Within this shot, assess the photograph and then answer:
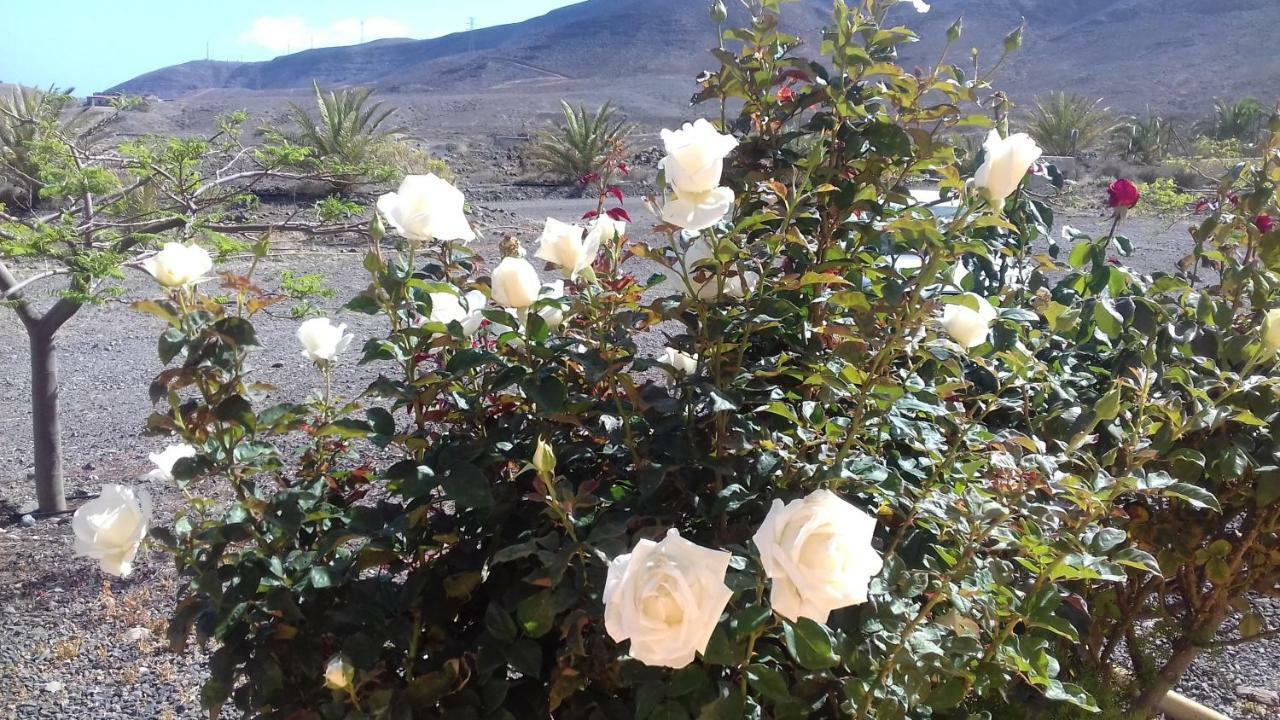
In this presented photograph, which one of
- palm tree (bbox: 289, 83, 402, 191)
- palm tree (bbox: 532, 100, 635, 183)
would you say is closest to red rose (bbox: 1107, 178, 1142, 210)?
palm tree (bbox: 289, 83, 402, 191)

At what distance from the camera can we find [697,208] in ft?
3.39

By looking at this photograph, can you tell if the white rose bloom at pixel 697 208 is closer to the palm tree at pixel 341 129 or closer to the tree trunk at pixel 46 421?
the tree trunk at pixel 46 421

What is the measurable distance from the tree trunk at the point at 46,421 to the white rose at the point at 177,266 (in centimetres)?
218

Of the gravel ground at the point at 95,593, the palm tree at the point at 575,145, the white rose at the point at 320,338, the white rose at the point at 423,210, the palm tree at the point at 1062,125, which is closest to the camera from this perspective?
the white rose at the point at 423,210

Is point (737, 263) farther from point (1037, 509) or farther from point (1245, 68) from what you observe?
point (1245, 68)

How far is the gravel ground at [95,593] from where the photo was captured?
216cm

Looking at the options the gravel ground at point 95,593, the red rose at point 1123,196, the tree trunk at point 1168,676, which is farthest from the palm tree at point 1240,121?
the tree trunk at point 1168,676

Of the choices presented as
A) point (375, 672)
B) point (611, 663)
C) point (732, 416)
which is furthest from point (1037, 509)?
point (375, 672)

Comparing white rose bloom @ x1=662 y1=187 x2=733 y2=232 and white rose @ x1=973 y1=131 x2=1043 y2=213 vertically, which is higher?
white rose @ x1=973 y1=131 x2=1043 y2=213

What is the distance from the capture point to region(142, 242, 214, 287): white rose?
1083mm

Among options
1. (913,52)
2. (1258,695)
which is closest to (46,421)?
(1258,695)

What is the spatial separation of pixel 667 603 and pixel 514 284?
0.45 metres

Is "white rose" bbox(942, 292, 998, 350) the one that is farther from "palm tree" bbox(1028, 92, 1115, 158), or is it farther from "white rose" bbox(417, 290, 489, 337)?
"palm tree" bbox(1028, 92, 1115, 158)

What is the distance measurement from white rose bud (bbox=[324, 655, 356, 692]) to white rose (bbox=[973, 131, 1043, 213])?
0.87m
